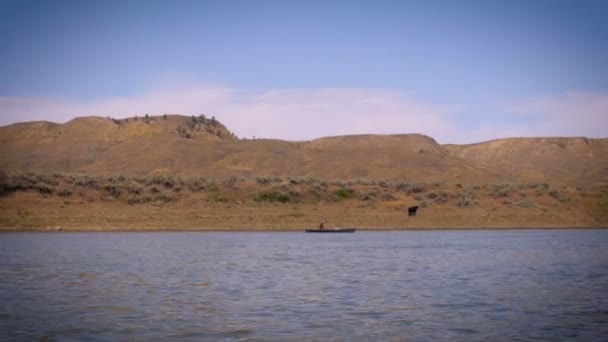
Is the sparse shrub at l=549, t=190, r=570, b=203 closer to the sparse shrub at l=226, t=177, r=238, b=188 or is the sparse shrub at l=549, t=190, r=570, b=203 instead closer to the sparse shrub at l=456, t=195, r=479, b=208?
the sparse shrub at l=456, t=195, r=479, b=208

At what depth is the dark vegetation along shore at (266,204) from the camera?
1905 inches

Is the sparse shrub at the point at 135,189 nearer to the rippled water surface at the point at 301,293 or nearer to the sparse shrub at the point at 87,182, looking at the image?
the sparse shrub at the point at 87,182

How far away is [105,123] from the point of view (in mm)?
135000

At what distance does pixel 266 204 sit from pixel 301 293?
36265 millimetres

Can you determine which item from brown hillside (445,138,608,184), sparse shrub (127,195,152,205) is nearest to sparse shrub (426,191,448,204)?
sparse shrub (127,195,152,205)

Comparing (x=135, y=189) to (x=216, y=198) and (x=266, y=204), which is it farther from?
(x=266, y=204)

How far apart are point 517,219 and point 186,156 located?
59.8 meters

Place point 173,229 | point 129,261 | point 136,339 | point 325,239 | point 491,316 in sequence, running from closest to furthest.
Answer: point 136,339 → point 491,316 → point 129,261 → point 325,239 → point 173,229

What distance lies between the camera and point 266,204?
177 feet

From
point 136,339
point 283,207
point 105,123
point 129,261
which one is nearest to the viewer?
point 136,339

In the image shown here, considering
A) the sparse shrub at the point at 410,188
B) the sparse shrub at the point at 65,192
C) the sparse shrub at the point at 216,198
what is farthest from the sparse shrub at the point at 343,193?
the sparse shrub at the point at 65,192

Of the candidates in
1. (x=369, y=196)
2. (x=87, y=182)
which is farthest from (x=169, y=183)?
(x=369, y=196)

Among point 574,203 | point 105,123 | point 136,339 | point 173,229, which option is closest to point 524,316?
point 136,339

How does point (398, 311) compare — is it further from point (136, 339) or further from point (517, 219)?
point (517, 219)
